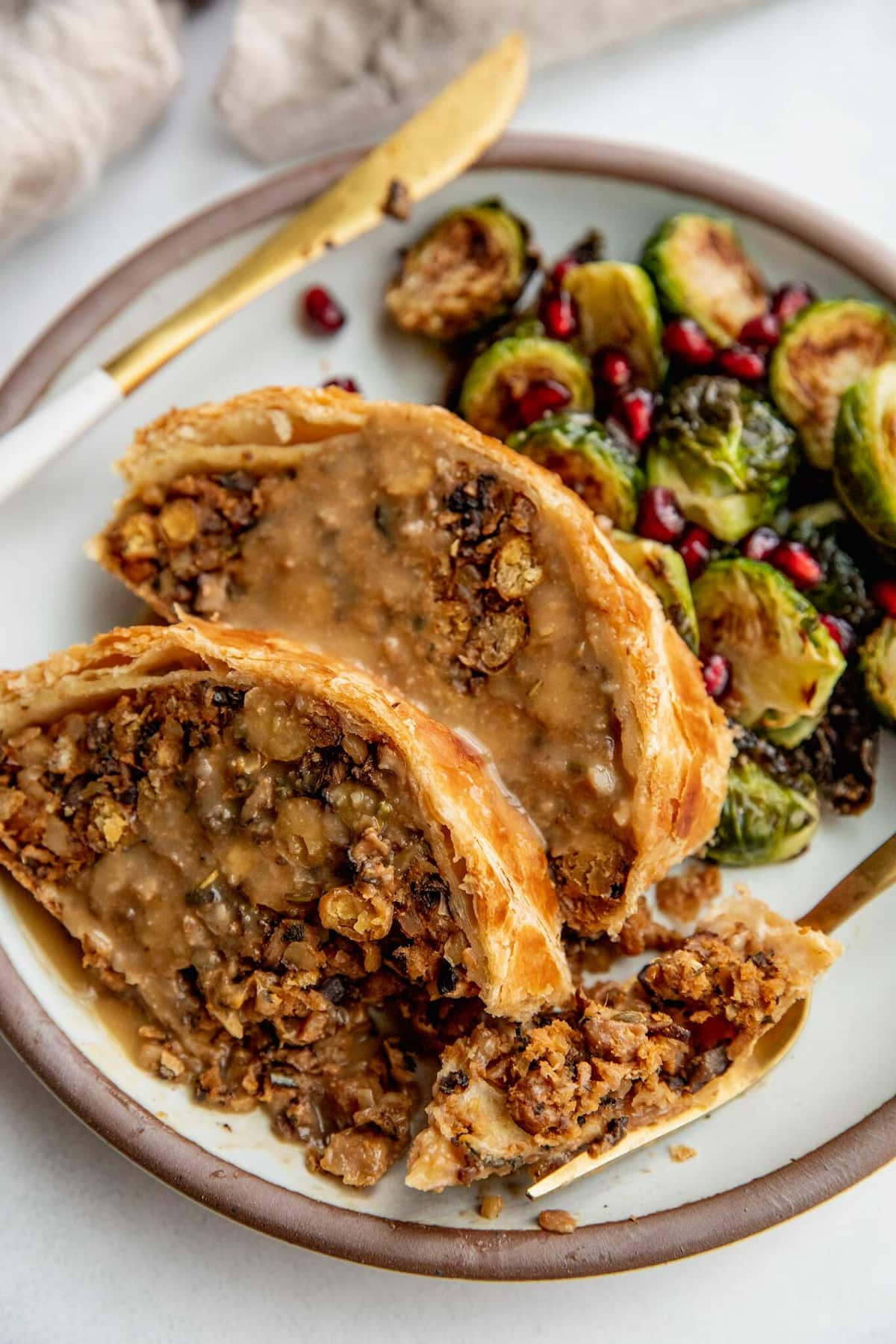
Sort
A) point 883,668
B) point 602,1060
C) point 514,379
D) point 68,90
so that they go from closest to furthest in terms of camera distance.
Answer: point 602,1060, point 883,668, point 514,379, point 68,90

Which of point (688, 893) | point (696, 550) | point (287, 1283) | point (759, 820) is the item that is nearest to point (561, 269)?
point (696, 550)

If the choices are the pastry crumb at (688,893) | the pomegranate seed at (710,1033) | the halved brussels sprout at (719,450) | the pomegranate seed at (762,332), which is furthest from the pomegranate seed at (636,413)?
the pomegranate seed at (710,1033)

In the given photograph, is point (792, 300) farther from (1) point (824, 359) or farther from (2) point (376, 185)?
(2) point (376, 185)

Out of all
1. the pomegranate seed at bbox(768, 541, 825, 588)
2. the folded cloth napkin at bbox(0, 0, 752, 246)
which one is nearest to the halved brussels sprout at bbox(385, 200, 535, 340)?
the folded cloth napkin at bbox(0, 0, 752, 246)

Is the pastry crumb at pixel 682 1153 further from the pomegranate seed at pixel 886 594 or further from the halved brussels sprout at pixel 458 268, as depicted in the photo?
the halved brussels sprout at pixel 458 268

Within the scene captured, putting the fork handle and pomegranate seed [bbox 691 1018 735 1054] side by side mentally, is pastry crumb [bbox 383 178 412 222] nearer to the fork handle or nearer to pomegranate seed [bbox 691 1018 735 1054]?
the fork handle

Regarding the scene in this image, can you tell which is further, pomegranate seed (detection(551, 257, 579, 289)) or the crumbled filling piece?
pomegranate seed (detection(551, 257, 579, 289))
